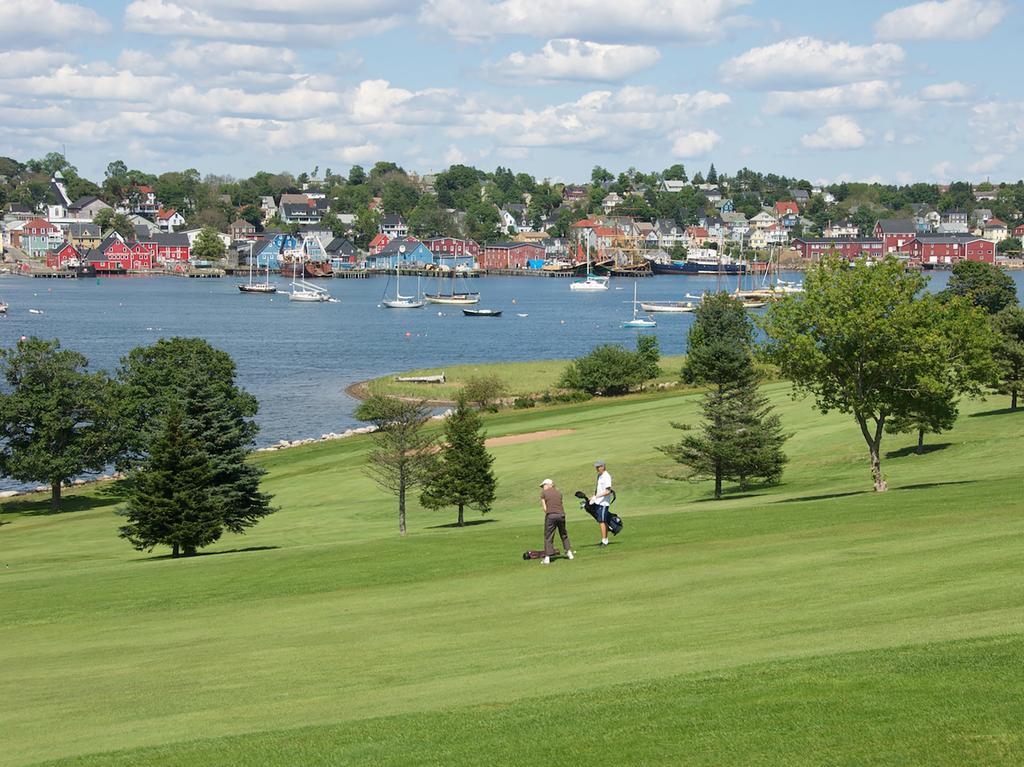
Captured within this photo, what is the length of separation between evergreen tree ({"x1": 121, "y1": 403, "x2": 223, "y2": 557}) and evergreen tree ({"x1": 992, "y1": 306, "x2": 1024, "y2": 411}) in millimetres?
28493

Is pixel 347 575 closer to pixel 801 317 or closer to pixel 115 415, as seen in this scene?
pixel 801 317

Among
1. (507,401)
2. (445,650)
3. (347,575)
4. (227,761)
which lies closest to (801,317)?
(347,575)

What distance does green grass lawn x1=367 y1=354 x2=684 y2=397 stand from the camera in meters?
97.4

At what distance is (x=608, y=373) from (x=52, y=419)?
42763 mm

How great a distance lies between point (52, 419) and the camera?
188 ft

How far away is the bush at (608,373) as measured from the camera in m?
90.4

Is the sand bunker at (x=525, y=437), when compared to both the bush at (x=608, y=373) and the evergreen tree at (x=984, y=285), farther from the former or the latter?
the evergreen tree at (x=984, y=285)

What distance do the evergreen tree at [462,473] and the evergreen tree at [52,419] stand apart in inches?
1027

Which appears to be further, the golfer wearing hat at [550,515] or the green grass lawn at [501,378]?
the green grass lawn at [501,378]

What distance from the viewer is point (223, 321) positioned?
7067 inches

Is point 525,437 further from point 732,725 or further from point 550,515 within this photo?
point 732,725

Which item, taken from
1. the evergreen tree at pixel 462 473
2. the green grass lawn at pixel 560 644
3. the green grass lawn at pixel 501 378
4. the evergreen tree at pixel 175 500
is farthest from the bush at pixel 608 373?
the evergreen tree at pixel 175 500

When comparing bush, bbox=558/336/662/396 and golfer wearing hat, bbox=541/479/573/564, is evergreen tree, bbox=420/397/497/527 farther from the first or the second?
bush, bbox=558/336/662/396

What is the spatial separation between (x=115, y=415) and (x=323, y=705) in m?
47.3
